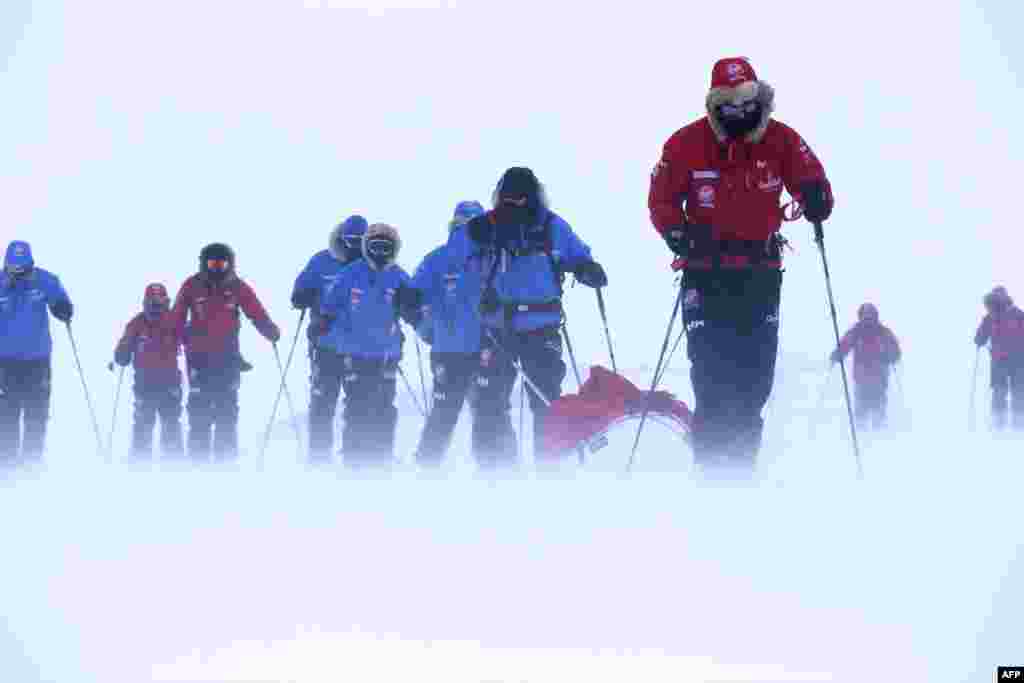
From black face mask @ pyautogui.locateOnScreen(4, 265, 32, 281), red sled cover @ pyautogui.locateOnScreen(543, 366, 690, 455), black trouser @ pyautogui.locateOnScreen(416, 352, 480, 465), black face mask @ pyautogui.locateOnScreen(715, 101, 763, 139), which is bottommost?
black trouser @ pyautogui.locateOnScreen(416, 352, 480, 465)

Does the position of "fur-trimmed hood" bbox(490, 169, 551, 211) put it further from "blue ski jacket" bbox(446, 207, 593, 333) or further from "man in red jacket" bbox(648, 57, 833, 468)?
"man in red jacket" bbox(648, 57, 833, 468)

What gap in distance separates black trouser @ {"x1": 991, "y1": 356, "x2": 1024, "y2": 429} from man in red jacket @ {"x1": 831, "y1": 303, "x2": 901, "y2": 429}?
51.4 inches

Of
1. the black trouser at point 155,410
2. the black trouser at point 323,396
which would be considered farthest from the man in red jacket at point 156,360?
the black trouser at point 323,396

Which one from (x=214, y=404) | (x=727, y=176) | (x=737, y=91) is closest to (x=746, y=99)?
(x=737, y=91)

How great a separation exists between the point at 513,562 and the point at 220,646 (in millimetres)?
1380

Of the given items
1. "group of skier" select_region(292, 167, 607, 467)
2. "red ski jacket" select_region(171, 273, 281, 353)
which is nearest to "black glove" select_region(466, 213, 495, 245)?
"group of skier" select_region(292, 167, 607, 467)

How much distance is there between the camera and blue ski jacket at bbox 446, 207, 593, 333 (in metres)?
10.8

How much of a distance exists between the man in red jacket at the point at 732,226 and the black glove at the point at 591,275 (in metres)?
2.59

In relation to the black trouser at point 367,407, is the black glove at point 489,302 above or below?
above

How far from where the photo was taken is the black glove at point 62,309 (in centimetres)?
1502

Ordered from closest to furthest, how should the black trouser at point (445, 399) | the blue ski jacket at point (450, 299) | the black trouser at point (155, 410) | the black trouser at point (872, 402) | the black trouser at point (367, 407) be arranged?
the blue ski jacket at point (450, 299)
the black trouser at point (445, 399)
the black trouser at point (367, 407)
the black trouser at point (155, 410)
the black trouser at point (872, 402)

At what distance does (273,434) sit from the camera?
22.4 m

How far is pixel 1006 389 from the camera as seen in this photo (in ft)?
70.4

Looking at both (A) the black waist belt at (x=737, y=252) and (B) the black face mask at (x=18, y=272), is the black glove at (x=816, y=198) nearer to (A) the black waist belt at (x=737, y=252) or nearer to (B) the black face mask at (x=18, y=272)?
(A) the black waist belt at (x=737, y=252)
